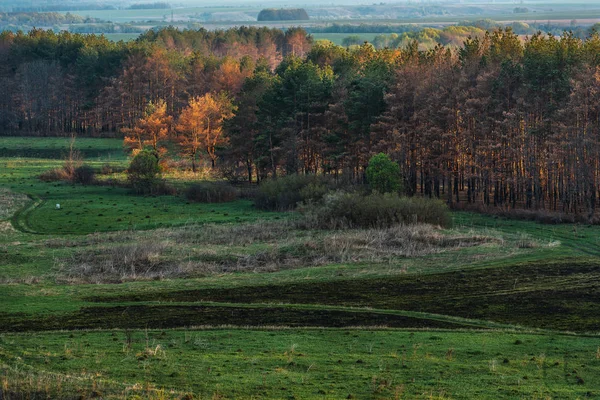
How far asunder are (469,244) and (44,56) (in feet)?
344

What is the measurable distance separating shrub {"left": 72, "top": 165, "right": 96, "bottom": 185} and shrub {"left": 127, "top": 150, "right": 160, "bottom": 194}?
772cm

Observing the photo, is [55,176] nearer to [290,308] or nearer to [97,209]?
[97,209]

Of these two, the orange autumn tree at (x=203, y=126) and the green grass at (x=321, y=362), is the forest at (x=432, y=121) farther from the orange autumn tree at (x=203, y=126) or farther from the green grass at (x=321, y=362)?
the green grass at (x=321, y=362)

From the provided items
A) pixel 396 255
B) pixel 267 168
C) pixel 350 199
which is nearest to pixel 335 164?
pixel 267 168

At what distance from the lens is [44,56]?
135500 mm

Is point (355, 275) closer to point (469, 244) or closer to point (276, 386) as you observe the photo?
point (469, 244)

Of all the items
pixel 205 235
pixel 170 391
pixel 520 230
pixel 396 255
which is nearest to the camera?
pixel 170 391

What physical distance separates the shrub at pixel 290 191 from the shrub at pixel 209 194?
409cm

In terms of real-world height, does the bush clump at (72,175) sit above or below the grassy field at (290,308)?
below

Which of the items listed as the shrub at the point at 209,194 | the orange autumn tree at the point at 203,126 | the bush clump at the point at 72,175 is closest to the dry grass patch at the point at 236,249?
the shrub at the point at 209,194

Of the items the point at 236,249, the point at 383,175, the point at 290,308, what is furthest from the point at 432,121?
the point at 290,308

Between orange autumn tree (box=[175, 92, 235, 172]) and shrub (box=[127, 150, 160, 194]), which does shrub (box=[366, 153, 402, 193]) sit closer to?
shrub (box=[127, 150, 160, 194])

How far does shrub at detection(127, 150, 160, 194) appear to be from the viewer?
233 feet

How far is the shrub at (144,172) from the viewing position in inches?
2798
